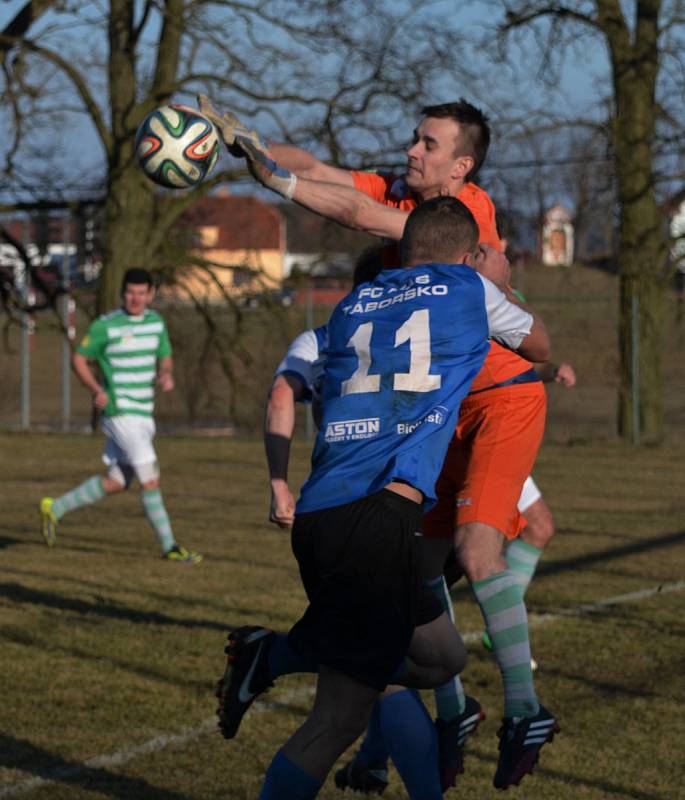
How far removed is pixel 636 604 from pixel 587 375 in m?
18.0

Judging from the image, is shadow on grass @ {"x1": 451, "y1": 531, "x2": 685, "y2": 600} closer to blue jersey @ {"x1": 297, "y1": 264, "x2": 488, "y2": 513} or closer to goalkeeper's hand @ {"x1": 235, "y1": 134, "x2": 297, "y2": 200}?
goalkeeper's hand @ {"x1": 235, "y1": 134, "x2": 297, "y2": 200}

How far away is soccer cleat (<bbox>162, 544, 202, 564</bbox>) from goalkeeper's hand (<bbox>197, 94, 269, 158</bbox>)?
605cm

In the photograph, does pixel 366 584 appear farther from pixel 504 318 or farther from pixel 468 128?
pixel 468 128

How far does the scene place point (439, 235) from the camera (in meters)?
4.12

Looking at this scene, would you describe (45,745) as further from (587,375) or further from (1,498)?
(587,375)

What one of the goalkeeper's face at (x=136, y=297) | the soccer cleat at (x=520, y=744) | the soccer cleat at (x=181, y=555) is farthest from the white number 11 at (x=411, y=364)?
the goalkeeper's face at (x=136, y=297)

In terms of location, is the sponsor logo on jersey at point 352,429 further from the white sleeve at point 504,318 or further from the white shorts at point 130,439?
the white shorts at point 130,439

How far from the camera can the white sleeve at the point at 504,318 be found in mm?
4055

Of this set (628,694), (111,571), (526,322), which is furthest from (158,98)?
(526,322)

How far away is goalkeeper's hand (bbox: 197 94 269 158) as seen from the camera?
4.36 m

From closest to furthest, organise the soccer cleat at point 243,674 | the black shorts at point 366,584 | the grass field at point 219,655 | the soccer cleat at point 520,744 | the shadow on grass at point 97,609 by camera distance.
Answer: the black shorts at point 366,584 < the soccer cleat at point 243,674 < the soccer cleat at point 520,744 < the grass field at point 219,655 < the shadow on grass at point 97,609

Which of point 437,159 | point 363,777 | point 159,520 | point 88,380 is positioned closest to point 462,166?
point 437,159

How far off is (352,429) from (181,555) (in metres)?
6.54

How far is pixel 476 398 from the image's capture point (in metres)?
5.26
